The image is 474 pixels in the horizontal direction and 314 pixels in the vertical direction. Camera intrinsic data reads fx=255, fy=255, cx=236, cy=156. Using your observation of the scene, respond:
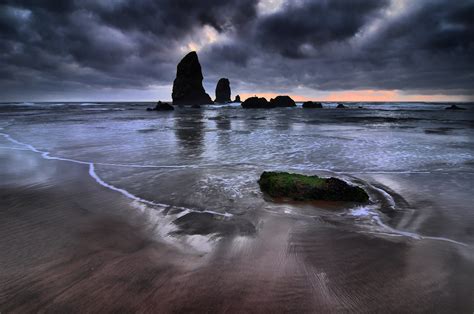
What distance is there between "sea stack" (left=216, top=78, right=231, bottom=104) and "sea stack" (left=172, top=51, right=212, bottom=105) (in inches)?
968

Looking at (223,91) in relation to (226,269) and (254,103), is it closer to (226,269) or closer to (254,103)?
(254,103)

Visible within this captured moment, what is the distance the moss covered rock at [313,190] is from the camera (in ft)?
15.0

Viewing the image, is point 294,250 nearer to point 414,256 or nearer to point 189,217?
point 414,256

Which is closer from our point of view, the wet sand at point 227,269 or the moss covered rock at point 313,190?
the wet sand at point 227,269

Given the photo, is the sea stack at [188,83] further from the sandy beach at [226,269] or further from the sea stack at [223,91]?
the sandy beach at [226,269]

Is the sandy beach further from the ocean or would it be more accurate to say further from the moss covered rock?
the moss covered rock

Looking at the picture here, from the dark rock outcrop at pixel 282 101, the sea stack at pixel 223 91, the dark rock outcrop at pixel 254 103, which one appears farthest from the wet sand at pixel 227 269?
the sea stack at pixel 223 91

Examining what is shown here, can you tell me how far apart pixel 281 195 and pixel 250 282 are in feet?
7.90

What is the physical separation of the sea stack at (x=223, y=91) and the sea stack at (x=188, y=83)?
80.7 ft

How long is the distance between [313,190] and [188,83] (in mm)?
103554

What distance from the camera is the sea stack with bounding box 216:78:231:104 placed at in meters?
128

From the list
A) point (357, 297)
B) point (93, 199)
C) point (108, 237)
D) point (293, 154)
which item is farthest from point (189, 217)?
point (293, 154)

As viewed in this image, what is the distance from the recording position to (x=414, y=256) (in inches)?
117

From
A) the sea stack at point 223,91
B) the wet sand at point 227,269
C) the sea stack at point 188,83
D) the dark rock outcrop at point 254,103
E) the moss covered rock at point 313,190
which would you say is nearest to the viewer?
the wet sand at point 227,269
